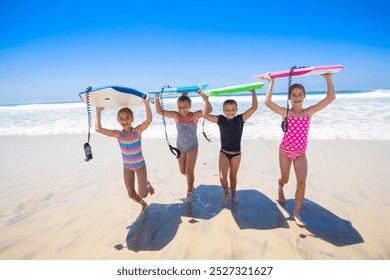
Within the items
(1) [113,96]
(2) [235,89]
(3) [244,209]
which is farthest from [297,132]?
(1) [113,96]

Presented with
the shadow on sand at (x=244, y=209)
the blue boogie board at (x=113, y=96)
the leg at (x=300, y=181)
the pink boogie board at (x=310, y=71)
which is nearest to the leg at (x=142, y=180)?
the shadow on sand at (x=244, y=209)

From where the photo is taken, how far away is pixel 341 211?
402 cm

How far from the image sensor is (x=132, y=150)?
4035mm

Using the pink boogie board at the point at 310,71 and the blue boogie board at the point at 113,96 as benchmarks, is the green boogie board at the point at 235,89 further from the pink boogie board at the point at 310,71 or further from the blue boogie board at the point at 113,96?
the blue boogie board at the point at 113,96

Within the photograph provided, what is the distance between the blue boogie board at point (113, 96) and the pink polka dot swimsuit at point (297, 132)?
95.2 inches

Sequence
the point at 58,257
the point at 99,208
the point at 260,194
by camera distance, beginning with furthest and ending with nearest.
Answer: the point at 260,194 → the point at 99,208 → the point at 58,257

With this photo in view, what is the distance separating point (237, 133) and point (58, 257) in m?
3.26

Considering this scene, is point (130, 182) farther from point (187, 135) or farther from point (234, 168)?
point (234, 168)

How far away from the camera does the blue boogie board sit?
3632 mm

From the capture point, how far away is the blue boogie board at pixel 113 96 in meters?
3.63

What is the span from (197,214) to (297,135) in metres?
2.11

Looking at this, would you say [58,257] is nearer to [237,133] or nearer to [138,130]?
[138,130]

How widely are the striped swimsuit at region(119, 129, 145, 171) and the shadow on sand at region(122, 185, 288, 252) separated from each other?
916 millimetres
